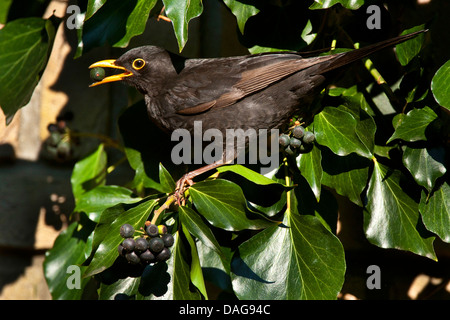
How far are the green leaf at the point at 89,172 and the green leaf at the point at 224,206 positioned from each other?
780mm

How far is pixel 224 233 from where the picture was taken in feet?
7.50

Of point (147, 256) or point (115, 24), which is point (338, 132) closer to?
point (147, 256)

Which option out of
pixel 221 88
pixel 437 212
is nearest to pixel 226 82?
pixel 221 88

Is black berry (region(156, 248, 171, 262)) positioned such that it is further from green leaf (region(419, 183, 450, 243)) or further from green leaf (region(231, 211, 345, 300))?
green leaf (region(419, 183, 450, 243))

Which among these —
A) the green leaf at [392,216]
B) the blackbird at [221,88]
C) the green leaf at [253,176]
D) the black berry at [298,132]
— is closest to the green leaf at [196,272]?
the green leaf at [253,176]

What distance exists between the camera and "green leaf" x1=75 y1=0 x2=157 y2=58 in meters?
2.19

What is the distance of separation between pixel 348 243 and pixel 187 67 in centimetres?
115

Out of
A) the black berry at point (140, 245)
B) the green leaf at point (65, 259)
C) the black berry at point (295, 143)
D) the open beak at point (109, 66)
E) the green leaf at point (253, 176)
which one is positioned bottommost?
the green leaf at point (65, 259)

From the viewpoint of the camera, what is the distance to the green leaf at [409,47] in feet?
7.12

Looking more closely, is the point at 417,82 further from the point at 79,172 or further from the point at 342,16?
the point at 79,172

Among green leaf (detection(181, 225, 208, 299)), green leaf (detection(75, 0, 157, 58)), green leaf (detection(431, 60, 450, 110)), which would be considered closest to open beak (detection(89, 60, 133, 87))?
green leaf (detection(75, 0, 157, 58))

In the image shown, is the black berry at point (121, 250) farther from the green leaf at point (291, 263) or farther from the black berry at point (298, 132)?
the black berry at point (298, 132)

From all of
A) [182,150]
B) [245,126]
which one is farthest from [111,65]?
[245,126]

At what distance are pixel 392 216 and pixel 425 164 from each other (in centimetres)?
24
